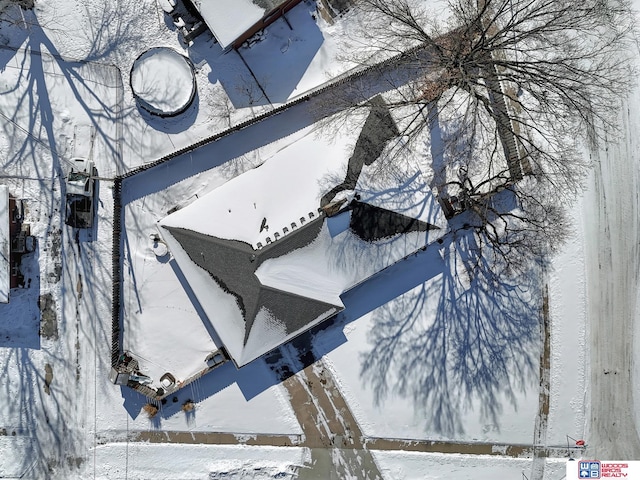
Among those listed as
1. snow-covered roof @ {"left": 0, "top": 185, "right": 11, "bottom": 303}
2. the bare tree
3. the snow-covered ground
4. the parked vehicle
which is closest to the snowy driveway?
the snow-covered ground

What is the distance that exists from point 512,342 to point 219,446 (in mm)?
14831

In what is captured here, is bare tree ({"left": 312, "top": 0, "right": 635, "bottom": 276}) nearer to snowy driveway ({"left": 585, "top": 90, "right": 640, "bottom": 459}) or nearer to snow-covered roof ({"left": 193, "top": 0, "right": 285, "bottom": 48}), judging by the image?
snowy driveway ({"left": 585, "top": 90, "right": 640, "bottom": 459})

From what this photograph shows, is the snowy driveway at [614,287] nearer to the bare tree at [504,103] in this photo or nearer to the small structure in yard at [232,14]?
the bare tree at [504,103]

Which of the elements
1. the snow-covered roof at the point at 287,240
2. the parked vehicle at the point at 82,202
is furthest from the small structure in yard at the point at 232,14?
the parked vehicle at the point at 82,202

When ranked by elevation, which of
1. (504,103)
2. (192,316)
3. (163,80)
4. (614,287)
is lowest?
(192,316)

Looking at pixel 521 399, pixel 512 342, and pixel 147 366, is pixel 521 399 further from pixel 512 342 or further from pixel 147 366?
pixel 147 366

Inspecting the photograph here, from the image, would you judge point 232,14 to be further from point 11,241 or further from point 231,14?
point 11,241

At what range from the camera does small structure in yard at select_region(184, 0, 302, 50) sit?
→ 2080cm

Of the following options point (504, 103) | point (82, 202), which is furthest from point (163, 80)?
point (504, 103)

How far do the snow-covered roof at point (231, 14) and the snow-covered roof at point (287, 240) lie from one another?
5.61 metres

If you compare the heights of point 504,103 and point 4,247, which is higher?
point 504,103

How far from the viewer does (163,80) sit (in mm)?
21859

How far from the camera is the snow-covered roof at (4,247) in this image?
68.4 ft

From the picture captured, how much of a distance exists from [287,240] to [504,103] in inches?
482
